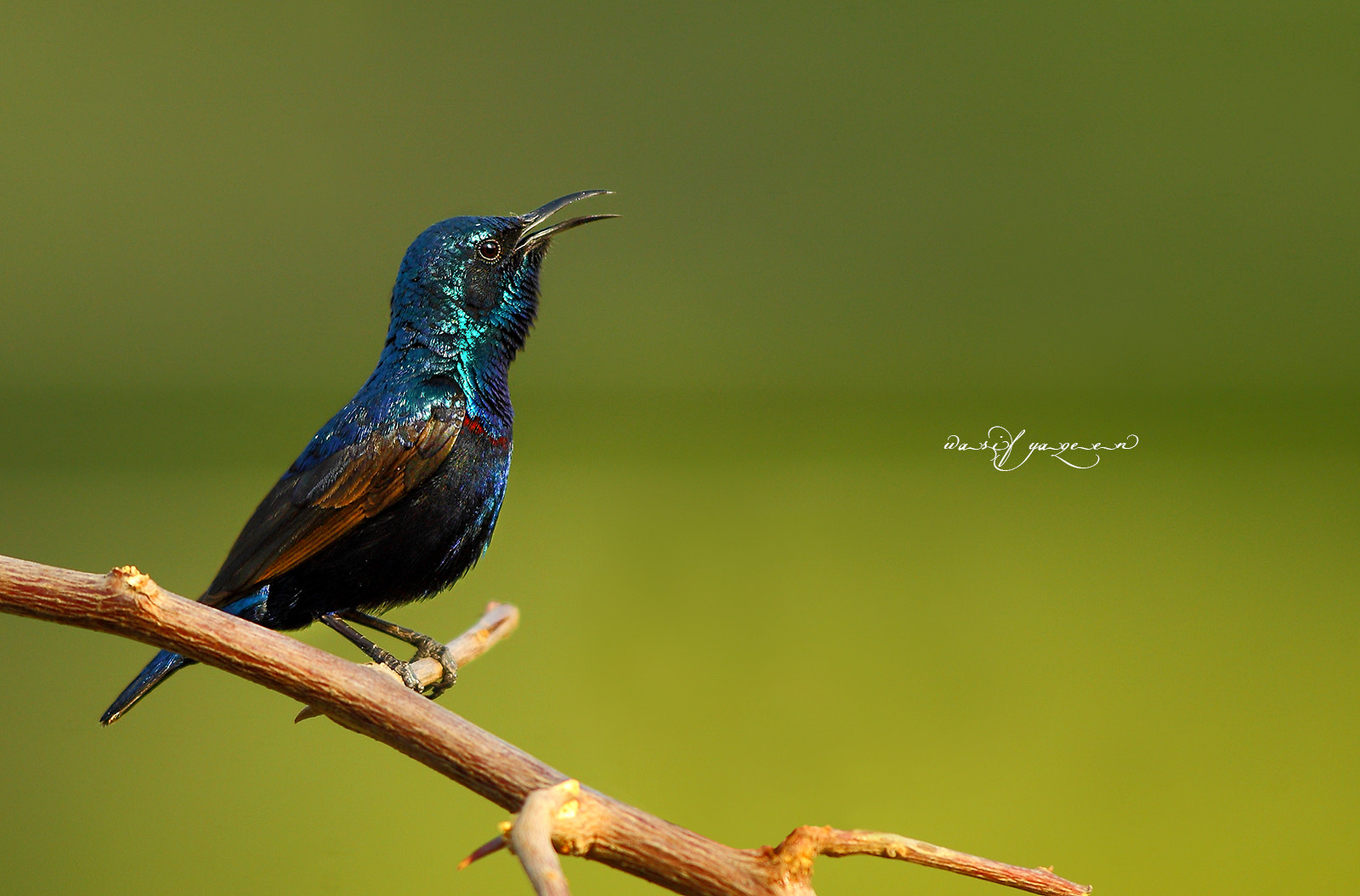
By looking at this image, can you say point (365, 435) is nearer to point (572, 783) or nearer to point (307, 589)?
point (307, 589)

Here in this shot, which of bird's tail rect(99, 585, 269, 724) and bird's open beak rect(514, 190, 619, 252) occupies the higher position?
bird's open beak rect(514, 190, 619, 252)

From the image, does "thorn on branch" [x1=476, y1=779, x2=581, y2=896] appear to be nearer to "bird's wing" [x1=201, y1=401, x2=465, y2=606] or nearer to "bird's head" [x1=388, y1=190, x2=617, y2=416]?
"bird's wing" [x1=201, y1=401, x2=465, y2=606]

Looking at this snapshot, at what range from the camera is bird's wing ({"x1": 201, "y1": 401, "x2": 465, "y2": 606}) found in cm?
103

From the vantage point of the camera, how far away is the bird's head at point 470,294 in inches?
45.4

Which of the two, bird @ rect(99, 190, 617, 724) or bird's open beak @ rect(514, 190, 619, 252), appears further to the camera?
bird's open beak @ rect(514, 190, 619, 252)

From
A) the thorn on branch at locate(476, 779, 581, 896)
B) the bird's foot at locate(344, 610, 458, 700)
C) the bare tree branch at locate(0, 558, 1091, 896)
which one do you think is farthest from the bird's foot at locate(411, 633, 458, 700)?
the thorn on branch at locate(476, 779, 581, 896)

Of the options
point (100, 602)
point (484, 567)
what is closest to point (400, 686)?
point (100, 602)

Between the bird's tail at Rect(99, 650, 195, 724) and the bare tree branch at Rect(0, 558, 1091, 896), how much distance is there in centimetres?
25

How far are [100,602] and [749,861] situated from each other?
0.56m

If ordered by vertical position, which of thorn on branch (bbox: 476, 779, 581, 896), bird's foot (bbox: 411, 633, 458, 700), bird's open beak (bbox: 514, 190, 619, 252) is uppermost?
bird's open beak (bbox: 514, 190, 619, 252)

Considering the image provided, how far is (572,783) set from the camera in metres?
0.72
